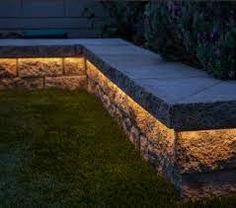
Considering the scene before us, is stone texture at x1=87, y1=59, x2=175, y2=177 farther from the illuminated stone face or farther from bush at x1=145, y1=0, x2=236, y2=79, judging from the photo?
bush at x1=145, y1=0, x2=236, y2=79

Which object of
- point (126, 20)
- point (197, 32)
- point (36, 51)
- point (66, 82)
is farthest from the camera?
point (126, 20)

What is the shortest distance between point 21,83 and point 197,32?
Answer: 2.82m

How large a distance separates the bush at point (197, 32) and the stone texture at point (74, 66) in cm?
152

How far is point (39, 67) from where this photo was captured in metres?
6.21

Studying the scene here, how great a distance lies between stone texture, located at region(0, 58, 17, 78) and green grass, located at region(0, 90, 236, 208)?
86 centimetres

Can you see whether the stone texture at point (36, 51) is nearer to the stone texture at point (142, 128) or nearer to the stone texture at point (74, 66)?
the stone texture at point (74, 66)

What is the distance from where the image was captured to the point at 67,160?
3.73 metres

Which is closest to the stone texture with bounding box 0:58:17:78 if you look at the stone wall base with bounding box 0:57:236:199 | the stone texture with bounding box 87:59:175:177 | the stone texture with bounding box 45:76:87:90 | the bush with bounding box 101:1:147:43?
the stone texture with bounding box 45:76:87:90

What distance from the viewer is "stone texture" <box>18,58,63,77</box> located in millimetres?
6152

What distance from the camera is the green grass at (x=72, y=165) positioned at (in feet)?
10.0

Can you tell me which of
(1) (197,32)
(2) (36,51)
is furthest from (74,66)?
(1) (197,32)

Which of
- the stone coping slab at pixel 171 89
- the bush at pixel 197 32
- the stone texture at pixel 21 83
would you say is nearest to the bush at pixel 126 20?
the stone texture at pixel 21 83

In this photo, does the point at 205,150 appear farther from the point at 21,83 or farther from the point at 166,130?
the point at 21,83

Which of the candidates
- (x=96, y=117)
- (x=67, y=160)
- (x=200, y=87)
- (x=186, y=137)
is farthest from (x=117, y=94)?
(x=186, y=137)
